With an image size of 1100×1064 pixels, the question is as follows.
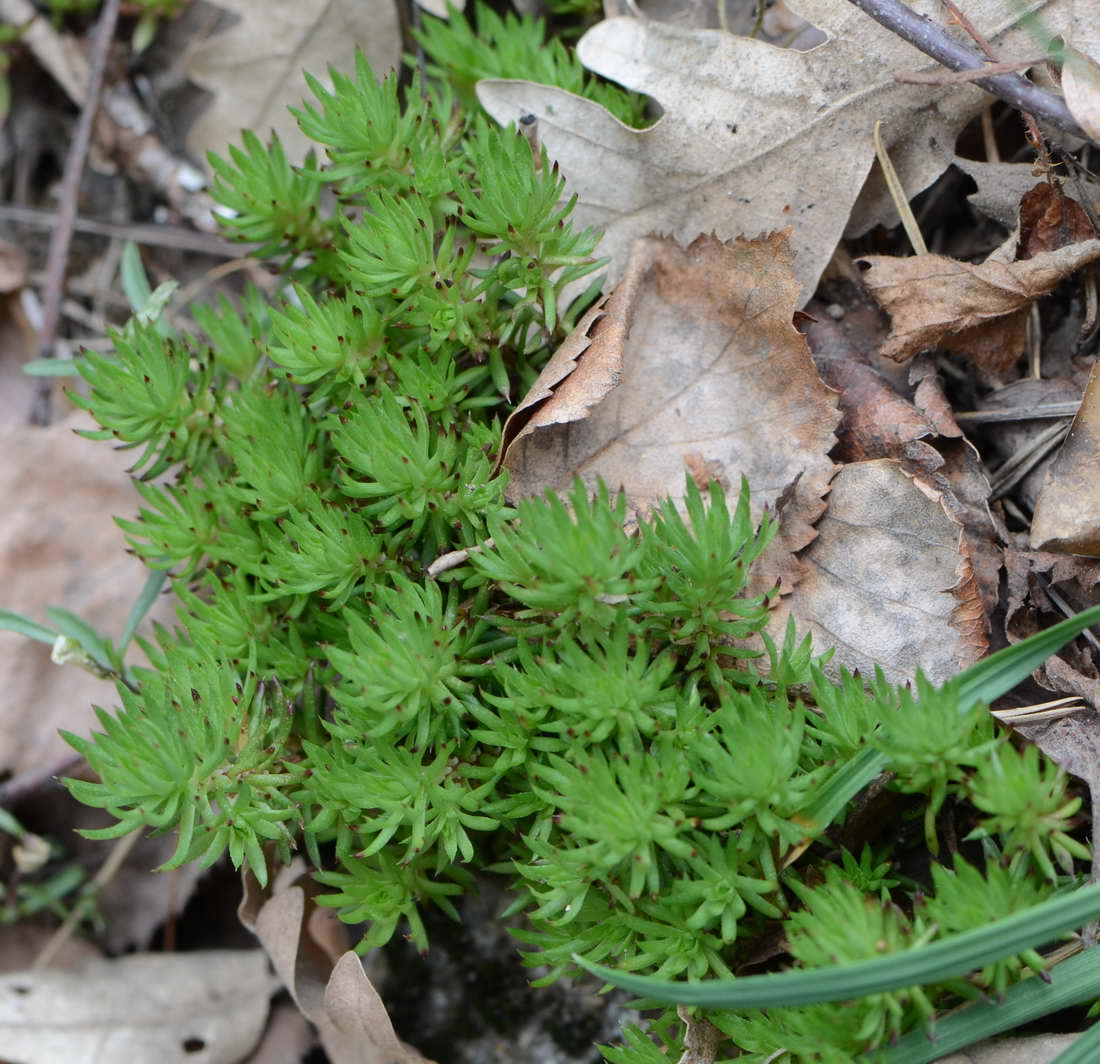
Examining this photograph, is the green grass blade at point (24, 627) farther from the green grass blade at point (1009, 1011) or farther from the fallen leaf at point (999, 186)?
the fallen leaf at point (999, 186)

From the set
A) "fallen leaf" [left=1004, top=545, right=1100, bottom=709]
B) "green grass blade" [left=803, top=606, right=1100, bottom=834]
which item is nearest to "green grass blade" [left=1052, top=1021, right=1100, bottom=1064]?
"green grass blade" [left=803, top=606, right=1100, bottom=834]

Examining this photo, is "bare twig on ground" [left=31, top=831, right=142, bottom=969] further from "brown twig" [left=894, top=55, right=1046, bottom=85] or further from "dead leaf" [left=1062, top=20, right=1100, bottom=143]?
"dead leaf" [left=1062, top=20, right=1100, bottom=143]

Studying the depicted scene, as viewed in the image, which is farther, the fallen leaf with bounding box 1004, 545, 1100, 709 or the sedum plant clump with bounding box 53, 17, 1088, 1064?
the fallen leaf with bounding box 1004, 545, 1100, 709

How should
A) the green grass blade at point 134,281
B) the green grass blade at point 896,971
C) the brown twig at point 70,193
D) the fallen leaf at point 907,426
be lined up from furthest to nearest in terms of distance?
the brown twig at point 70,193, the green grass blade at point 134,281, the fallen leaf at point 907,426, the green grass blade at point 896,971

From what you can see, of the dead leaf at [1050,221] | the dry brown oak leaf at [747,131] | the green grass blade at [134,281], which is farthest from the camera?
the green grass blade at [134,281]

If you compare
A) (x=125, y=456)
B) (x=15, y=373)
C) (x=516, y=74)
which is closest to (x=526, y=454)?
(x=516, y=74)

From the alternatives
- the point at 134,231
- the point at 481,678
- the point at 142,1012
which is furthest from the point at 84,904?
the point at 134,231

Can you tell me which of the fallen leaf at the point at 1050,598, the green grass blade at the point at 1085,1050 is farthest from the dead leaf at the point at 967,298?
the green grass blade at the point at 1085,1050
